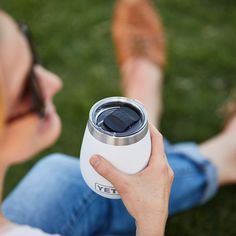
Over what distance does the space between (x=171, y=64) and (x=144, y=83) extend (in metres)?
0.28

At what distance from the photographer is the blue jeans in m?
1.24

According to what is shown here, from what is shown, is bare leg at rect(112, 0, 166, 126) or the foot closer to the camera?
the foot

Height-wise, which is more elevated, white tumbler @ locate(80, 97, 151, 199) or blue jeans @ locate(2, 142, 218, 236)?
white tumbler @ locate(80, 97, 151, 199)

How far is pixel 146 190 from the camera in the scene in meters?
0.87

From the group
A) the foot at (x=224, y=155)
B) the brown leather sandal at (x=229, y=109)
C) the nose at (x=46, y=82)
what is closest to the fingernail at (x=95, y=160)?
the nose at (x=46, y=82)

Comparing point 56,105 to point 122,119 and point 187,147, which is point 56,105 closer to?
point 187,147

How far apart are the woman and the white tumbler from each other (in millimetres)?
17

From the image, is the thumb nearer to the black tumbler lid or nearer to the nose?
the black tumbler lid

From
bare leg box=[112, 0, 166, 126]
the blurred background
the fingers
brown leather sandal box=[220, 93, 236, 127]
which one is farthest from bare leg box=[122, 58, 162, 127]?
the fingers

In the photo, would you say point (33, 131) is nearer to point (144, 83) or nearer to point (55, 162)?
point (55, 162)

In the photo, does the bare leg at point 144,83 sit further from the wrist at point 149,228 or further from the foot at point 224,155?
the wrist at point 149,228

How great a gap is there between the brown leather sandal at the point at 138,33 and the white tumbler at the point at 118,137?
4.04 ft

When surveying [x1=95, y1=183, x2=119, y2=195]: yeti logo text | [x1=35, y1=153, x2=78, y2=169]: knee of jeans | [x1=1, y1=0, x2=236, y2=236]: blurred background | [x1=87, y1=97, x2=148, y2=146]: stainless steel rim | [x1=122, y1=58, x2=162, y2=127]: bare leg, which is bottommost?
[x1=1, y1=0, x2=236, y2=236]: blurred background

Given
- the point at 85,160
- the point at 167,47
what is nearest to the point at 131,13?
the point at 167,47
